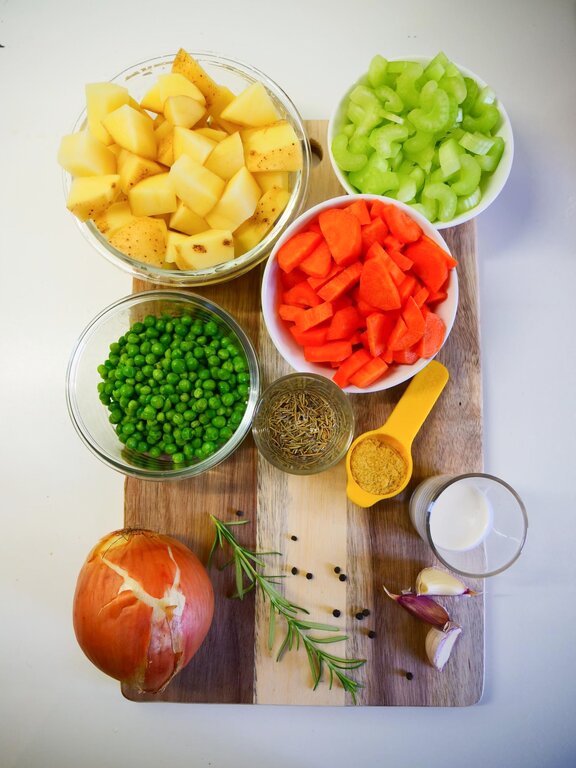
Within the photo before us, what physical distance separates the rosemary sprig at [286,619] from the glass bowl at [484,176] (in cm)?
107

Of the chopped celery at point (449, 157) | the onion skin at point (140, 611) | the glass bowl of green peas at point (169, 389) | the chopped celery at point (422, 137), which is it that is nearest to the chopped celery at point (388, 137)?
the chopped celery at point (422, 137)

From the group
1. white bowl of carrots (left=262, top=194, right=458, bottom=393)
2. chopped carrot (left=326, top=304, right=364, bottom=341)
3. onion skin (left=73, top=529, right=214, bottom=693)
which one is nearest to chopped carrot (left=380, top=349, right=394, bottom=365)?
white bowl of carrots (left=262, top=194, right=458, bottom=393)

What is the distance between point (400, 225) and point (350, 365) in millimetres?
395

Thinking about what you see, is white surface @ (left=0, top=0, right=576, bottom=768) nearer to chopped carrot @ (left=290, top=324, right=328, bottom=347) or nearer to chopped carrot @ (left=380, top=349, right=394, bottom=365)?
chopped carrot @ (left=380, top=349, right=394, bottom=365)

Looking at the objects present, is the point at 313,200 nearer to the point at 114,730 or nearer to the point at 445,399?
the point at 445,399

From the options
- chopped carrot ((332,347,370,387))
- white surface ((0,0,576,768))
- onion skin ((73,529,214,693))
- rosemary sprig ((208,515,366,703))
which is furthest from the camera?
white surface ((0,0,576,768))

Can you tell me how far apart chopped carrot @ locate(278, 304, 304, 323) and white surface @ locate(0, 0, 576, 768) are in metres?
0.70

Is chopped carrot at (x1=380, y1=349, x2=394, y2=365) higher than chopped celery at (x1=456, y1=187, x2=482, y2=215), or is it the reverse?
chopped celery at (x1=456, y1=187, x2=482, y2=215)

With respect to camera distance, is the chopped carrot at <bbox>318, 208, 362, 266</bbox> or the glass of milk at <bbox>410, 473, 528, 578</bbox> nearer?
the chopped carrot at <bbox>318, 208, 362, 266</bbox>

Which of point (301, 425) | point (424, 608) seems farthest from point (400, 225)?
point (424, 608)

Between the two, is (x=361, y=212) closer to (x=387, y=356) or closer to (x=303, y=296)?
(x=303, y=296)

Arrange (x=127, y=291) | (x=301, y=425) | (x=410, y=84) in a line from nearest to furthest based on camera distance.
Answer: (x=410, y=84), (x=301, y=425), (x=127, y=291)

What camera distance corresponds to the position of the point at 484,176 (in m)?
1.67

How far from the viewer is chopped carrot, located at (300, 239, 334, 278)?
4.86 ft
